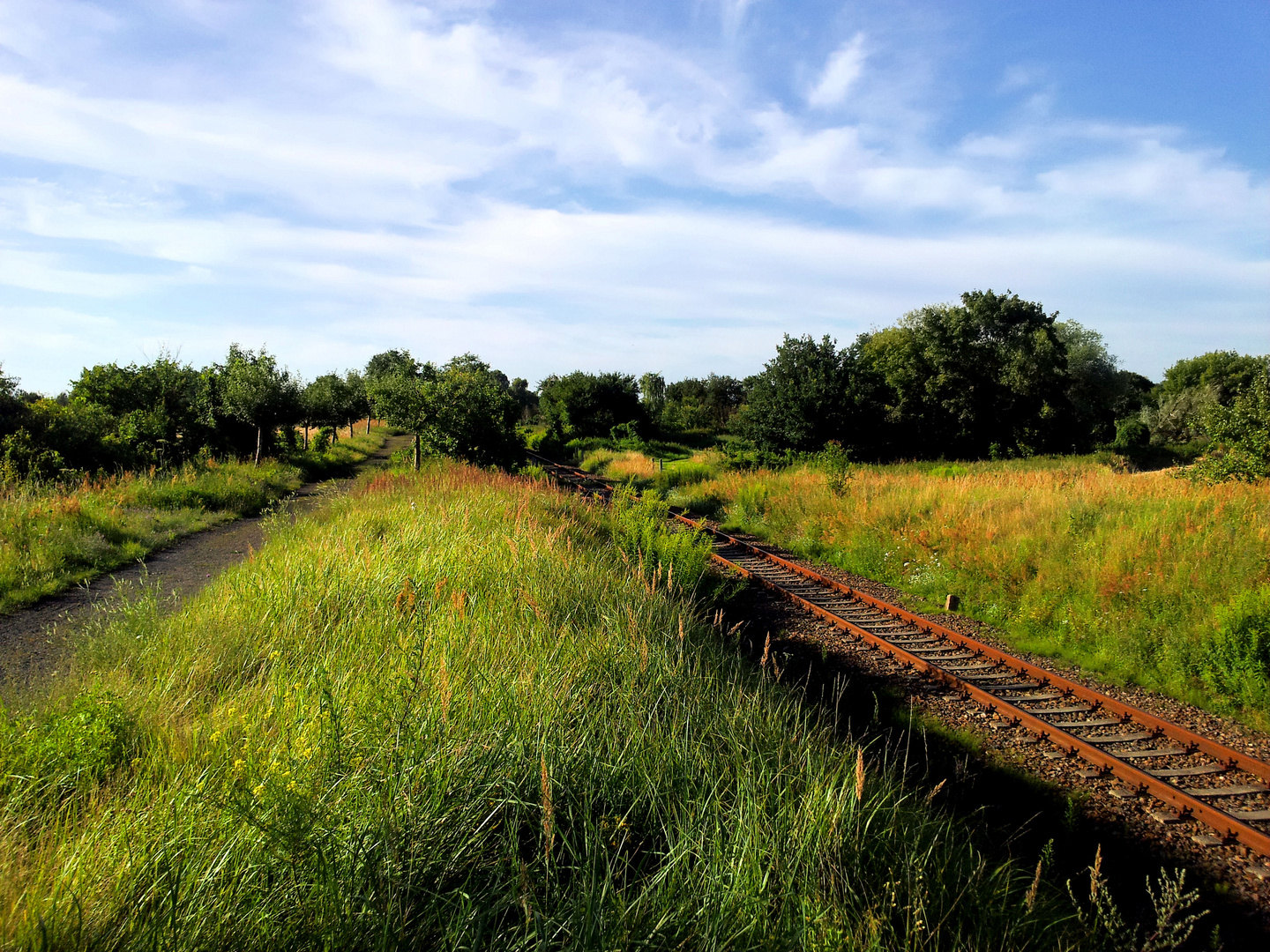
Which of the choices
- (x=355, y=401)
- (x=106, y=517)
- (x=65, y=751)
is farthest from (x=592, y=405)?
(x=65, y=751)

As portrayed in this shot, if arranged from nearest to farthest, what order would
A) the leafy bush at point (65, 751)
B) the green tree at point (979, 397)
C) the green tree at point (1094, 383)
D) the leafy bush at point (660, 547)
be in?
the leafy bush at point (65, 751) → the leafy bush at point (660, 547) → the green tree at point (979, 397) → the green tree at point (1094, 383)

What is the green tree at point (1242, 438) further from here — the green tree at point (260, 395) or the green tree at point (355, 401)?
the green tree at point (355, 401)

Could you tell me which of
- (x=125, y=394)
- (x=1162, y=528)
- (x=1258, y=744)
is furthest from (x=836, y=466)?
(x=125, y=394)

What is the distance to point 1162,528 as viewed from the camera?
8938 mm

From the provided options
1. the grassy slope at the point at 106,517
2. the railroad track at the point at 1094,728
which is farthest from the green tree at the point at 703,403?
the railroad track at the point at 1094,728

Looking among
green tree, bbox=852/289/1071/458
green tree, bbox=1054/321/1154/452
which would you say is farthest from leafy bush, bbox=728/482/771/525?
green tree, bbox=1054/321/1154/452

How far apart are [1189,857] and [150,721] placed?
623 centimetres

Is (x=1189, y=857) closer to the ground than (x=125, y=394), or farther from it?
closer to the ground

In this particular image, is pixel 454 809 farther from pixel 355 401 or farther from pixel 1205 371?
pixel 1205 371

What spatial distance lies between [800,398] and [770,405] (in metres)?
1.52

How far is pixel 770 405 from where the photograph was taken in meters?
31.7

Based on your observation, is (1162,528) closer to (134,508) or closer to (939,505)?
(939,505)

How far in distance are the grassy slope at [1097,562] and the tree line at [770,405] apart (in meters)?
4.03

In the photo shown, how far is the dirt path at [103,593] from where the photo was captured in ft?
19.1
